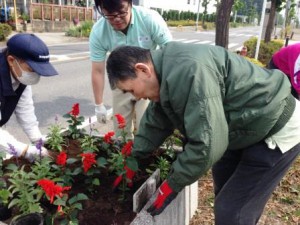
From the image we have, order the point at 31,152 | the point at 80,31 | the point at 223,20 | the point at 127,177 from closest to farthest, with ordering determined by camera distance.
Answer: the point at 127,177 < the point at 31,152 < the point at 223,20 < the point at 80,31

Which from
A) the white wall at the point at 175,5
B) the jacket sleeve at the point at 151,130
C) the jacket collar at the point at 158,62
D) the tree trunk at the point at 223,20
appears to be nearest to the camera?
the jacket collar at the point at 158,62

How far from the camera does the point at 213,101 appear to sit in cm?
140

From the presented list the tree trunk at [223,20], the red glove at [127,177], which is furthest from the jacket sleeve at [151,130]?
the tree trunk at [223,20]

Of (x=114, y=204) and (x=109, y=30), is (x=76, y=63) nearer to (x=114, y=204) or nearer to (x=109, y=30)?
(x=109, y=30)

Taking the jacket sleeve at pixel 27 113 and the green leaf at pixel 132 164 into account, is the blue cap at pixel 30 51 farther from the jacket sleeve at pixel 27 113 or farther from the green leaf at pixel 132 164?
the green leaf at pixel 132 164

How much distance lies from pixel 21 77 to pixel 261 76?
1.45 m

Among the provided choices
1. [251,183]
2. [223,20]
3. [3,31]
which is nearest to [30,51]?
[251,183]

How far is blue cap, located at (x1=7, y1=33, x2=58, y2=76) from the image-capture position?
1965 mm

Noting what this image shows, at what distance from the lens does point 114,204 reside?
7.10 ft

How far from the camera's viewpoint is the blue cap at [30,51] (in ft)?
6.45

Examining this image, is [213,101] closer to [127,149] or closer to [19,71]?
[127,149]

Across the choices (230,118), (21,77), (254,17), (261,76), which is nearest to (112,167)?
(21,77)

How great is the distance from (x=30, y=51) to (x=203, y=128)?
1167 millimetres

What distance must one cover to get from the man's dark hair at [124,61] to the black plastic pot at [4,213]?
1.01 meters
